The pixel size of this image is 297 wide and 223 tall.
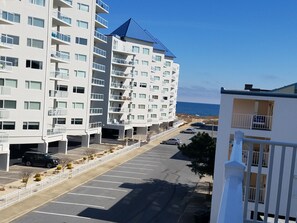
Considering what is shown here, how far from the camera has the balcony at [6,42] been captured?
105 feet

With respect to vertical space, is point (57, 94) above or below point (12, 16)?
below

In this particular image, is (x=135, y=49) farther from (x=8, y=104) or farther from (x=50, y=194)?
(x=50, y=194)

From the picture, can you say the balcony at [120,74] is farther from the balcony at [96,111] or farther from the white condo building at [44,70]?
the white condo building at [44,70]

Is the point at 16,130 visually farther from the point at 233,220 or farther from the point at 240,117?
the point at 233,220

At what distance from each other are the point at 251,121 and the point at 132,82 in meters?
42.0

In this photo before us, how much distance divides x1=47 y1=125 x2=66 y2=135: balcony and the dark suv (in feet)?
13.2

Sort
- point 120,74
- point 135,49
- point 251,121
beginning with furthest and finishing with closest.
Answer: point 135,49, point 120,74, point 251,121

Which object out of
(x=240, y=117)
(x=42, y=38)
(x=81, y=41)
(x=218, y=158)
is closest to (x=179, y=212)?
(x=218, y=158)

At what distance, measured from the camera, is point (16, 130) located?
35625mm

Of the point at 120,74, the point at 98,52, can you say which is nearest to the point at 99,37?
the point at 98,52

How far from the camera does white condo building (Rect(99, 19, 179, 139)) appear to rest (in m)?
58.5

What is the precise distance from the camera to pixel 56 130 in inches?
1647

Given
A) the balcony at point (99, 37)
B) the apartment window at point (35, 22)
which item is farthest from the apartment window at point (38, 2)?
the balcony at point (99, 37)

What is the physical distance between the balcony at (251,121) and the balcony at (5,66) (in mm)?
21734
